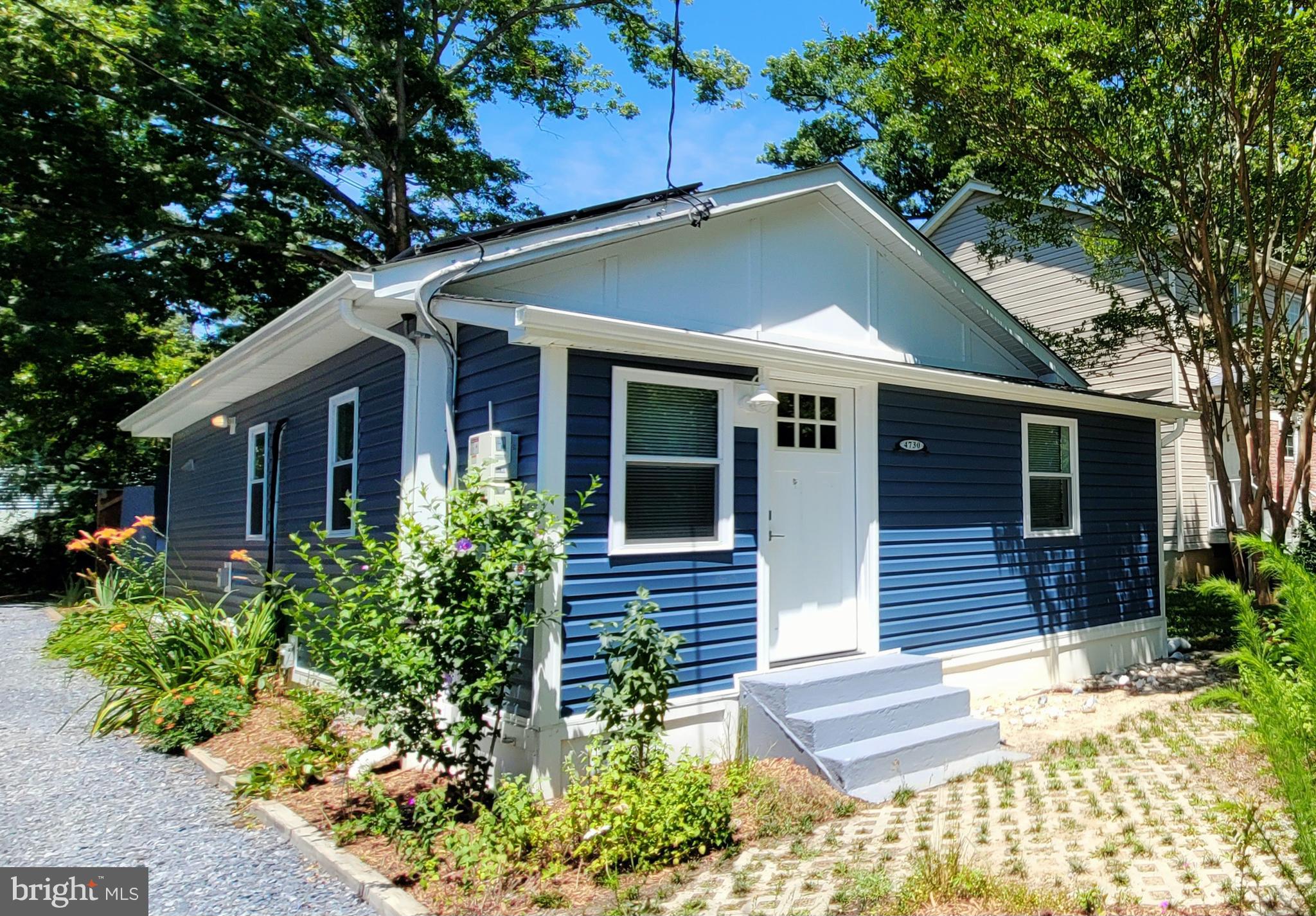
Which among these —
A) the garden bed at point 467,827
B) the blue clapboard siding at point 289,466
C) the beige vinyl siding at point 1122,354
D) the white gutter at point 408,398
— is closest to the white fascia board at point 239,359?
the white gutter at point 408,398

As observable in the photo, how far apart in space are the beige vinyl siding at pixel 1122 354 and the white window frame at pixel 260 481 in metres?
11.1

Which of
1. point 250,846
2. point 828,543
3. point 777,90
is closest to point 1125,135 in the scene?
point 828,543

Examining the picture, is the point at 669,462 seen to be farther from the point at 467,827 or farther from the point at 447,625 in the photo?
the point at 467,827

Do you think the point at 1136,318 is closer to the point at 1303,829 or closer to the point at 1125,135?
the point at 1125,135

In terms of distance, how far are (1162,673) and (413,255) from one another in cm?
801

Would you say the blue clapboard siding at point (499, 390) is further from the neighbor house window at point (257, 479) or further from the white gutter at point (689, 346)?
the neighbor house window at point (257, 479)

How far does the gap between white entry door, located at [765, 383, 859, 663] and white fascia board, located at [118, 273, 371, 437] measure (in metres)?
3.17

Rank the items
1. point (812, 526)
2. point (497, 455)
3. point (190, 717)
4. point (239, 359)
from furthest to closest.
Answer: point (239, 359) → point (812, 526) → point (190, 717) → point (497, 455)

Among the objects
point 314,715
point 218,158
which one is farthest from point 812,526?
point 218,158

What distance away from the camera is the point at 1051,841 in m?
4.07

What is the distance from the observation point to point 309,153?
15938mm

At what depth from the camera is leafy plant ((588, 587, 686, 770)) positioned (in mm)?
4457

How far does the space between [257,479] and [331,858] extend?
618cm

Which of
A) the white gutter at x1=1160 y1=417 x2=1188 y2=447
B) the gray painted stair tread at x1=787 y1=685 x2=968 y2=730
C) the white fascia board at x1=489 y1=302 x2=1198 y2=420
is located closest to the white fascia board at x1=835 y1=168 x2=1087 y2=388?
the white fascia board at x1=489 y1=302 x2=1198 y2=420
